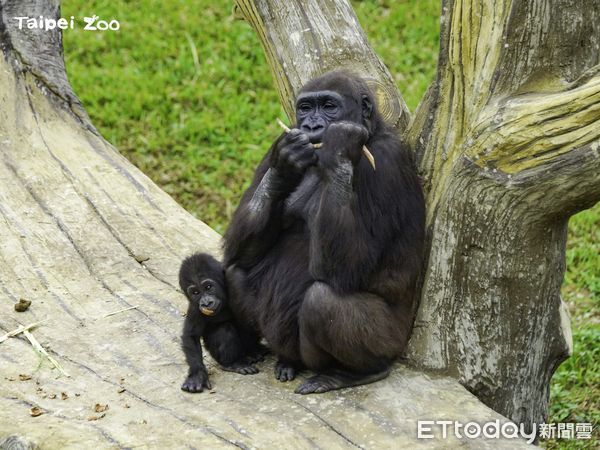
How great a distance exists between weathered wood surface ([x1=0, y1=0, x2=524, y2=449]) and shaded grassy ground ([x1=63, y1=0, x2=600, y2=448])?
1.90 m

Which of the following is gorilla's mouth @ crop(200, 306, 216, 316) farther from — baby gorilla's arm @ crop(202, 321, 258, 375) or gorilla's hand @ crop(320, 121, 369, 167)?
gorilla's hand @ crop(320, 121, 369, 167)

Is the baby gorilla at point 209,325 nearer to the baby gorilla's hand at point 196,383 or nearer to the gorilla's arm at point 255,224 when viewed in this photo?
the baby gorilla's hand at point 196,383

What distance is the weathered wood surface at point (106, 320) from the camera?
13.1ft

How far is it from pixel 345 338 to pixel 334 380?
0.24 m

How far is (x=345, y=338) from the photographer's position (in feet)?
14.1

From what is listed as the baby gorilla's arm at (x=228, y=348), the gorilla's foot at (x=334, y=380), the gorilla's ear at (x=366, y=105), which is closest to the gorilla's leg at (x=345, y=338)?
the gorilla's foot at (x=334, y=380)

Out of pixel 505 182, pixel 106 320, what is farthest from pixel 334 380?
pixel 106 320

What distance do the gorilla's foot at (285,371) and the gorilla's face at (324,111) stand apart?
1121mm

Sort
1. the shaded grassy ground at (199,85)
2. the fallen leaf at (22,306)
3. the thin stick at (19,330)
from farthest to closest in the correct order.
Result: the shaded grassy ground at (199,85) < the fallen leaf at (22,306) < the thin stick at (19,330)

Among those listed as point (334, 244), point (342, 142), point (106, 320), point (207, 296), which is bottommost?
point (106, 320)

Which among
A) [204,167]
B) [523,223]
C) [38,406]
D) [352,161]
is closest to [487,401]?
[523,223]

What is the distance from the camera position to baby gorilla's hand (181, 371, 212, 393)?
441 centimetres

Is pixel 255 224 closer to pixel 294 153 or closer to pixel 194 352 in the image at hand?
pixel 294 153

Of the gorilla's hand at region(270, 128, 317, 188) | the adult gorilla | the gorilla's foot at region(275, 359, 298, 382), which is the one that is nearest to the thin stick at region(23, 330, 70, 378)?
the adult gorilla
